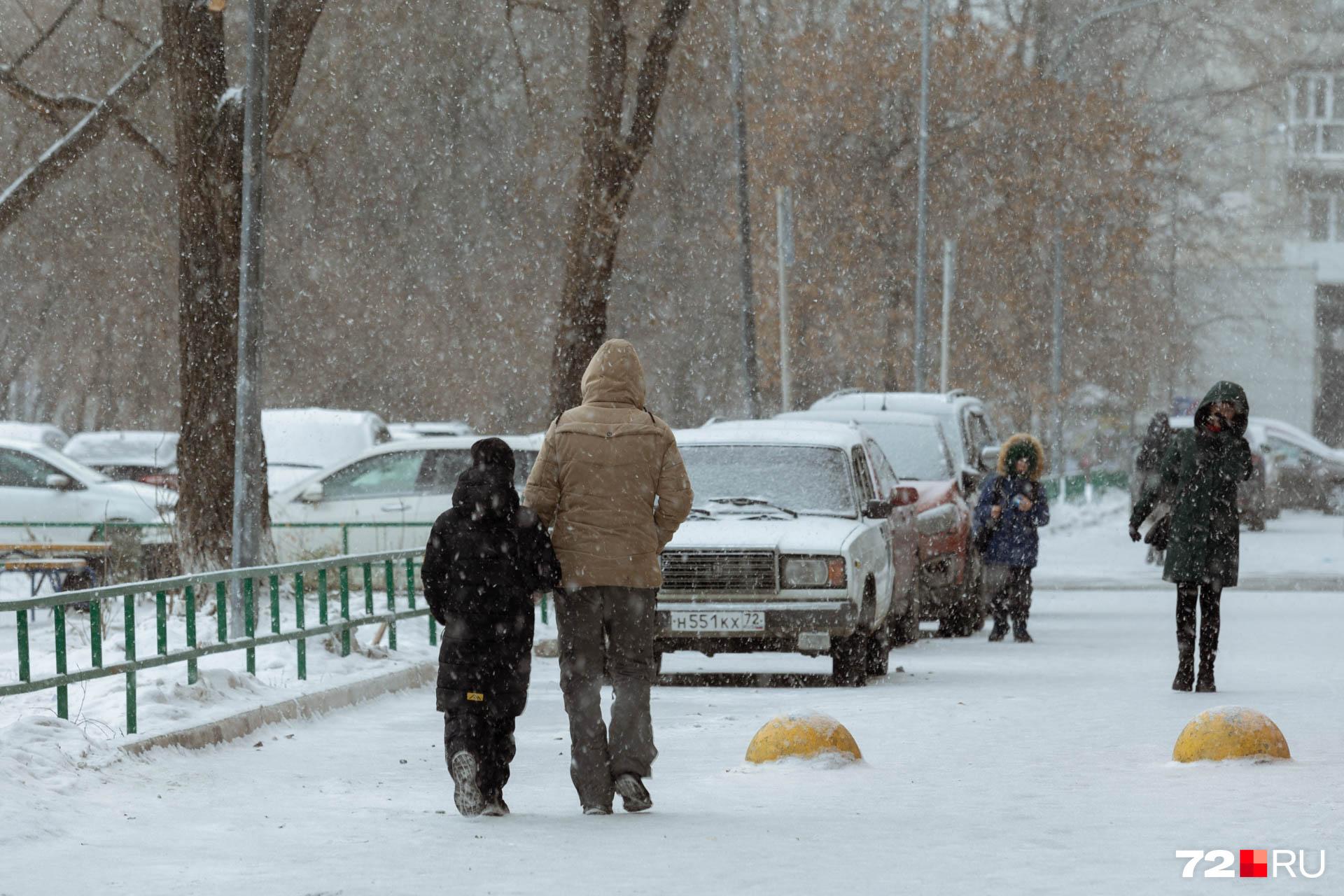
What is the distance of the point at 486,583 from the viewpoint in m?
8.51

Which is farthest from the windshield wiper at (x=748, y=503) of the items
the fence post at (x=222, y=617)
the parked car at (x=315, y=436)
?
the parked car at (x=315, y=436)

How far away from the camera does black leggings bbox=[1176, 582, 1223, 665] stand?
507 inches

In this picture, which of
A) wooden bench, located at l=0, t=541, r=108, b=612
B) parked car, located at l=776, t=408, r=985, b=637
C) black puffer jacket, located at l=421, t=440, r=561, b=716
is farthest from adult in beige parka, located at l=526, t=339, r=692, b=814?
wooden bench, located at l=0, t=541, r=108, b=612

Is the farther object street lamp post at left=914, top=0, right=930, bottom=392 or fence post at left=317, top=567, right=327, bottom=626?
street lamp post at left=914, top=0, right=930, bottom=392

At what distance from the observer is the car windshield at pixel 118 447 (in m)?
34.0

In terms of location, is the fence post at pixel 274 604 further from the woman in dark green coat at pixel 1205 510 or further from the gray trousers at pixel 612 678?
the woman in dark green coat at pixel 1205 510

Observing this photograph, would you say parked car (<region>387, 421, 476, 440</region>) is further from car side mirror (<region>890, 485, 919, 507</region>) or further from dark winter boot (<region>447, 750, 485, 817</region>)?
dark winter boot (<region>447, 750, 485, 817</region>)

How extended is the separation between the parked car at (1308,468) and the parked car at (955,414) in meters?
21.2

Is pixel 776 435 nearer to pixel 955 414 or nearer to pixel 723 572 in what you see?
pixel 723 572

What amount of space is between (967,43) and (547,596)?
28.2 m

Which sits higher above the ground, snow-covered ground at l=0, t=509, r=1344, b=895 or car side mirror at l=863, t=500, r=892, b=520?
car side mirror at l=863, t=500, r=892, b=520

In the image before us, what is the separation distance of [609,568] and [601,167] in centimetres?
1519

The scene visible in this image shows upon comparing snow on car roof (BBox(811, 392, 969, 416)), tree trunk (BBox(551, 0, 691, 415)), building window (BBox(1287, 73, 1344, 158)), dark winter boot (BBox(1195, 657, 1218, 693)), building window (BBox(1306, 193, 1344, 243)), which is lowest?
dark winter boot (BBox(1195, 657, 1218, 693))

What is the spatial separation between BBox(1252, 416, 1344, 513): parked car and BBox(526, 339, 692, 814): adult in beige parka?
117 ft
